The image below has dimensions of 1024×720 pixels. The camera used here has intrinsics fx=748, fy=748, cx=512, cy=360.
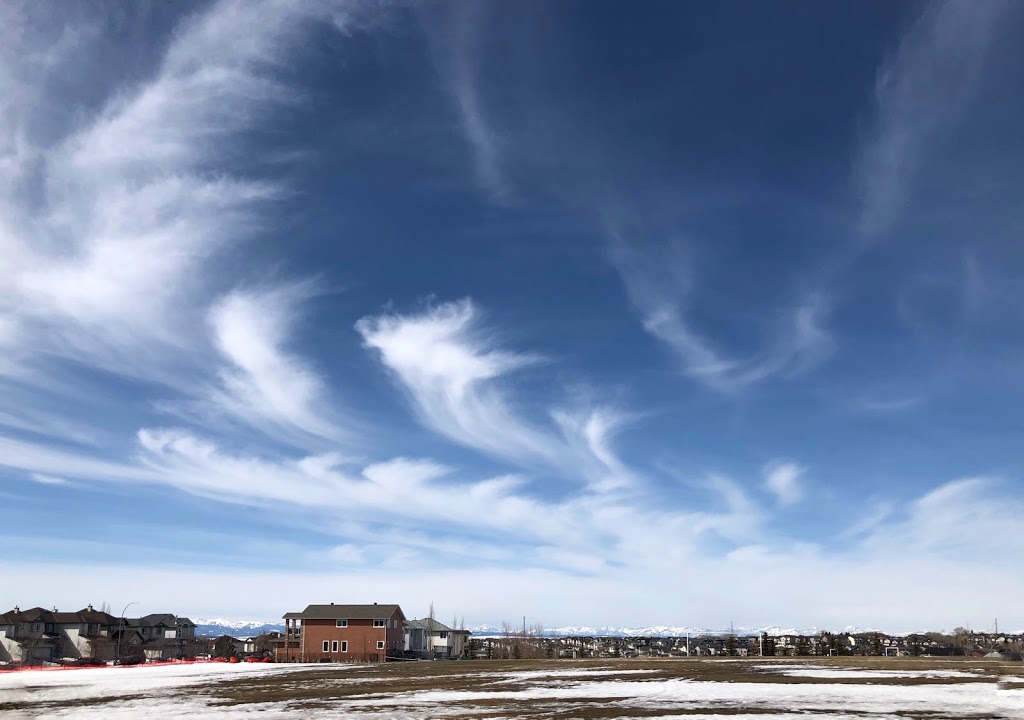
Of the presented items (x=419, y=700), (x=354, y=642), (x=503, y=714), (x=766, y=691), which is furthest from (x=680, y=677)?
(x=354, y=642)

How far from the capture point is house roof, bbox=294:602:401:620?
5625 inches

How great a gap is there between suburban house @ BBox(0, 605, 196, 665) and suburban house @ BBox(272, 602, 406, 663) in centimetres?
3108

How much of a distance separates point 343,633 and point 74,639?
61.7 metres

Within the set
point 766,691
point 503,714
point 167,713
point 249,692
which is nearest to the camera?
point 503,714

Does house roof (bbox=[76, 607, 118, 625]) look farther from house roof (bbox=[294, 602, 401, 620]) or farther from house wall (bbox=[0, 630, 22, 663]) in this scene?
house roof (bbox=[294, 602, 401, 620])

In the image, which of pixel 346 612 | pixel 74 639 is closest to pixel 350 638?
pixel 346 612

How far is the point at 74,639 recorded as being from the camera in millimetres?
156500

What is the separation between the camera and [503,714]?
29172mm

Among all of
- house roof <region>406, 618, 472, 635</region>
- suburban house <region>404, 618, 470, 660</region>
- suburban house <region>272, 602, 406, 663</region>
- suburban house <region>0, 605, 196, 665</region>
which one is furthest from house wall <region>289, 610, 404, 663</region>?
suburban house <region>0, 605, 196, 665</region>

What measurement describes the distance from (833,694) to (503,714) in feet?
57.7

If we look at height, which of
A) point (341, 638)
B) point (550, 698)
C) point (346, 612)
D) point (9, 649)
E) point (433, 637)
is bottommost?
point (433, 637)

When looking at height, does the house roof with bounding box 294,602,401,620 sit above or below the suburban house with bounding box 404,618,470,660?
above

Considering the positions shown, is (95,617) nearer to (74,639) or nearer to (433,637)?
(74,639)

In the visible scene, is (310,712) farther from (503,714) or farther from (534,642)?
(534,642)
